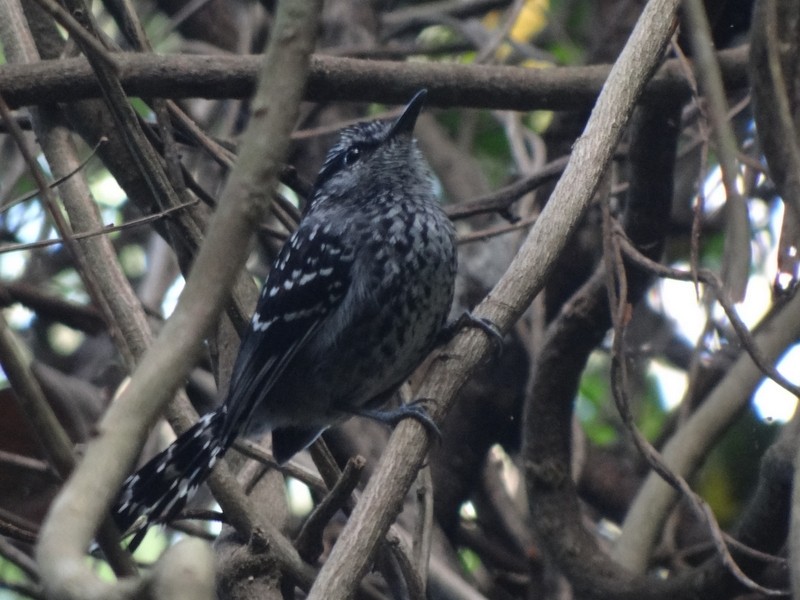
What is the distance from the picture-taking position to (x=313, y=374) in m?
3.39

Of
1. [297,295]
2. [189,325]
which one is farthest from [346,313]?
[189,325]

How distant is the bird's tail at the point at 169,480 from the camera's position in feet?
9.45

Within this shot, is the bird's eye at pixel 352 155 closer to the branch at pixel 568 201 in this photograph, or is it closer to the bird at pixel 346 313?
the bird at pixel 346 313

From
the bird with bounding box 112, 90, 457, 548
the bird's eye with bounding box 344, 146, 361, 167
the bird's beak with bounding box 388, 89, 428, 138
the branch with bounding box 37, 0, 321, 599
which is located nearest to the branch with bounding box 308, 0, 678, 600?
the bird with bounding box 112, 90, 457, 548

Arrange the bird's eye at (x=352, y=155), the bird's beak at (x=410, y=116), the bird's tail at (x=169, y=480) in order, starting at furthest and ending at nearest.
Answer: the bird's eye at (x=352, y=155)
the bird's beak at (x=410, y=116)
the bird's tail at (x=169, y=480)

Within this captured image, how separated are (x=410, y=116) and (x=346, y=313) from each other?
2.20 ft

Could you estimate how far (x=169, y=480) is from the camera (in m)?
2.95

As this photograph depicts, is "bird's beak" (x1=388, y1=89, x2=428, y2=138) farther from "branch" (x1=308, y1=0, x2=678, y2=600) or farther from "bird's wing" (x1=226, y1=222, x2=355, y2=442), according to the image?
"branch" (x1=308, y1=0, x2=678, y2=600)

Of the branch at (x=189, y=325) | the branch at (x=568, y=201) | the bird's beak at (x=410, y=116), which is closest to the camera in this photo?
the branch at (x=189, y=325)

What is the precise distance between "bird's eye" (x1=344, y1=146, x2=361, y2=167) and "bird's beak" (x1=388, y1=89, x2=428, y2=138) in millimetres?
145

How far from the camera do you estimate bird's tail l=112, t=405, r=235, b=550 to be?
113 inches

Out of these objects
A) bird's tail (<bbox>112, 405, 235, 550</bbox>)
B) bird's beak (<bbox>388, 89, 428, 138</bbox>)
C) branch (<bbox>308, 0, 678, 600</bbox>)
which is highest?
bird's beak (<bbox>388, 89, 428, 138</bbox>)

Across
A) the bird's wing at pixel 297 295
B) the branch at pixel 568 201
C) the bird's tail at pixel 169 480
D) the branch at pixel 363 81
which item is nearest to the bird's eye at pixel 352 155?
the bird's wing at pixel 297 295

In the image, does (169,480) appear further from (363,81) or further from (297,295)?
(363,81)
